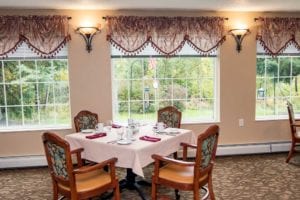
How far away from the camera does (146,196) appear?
11.9ft

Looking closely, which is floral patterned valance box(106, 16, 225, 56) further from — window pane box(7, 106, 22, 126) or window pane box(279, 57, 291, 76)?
window pane box(7, 106, 22, 126)

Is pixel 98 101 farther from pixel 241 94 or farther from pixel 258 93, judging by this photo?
pixel 258 93

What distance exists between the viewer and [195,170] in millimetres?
2854

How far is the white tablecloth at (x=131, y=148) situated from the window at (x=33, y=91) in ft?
4.41

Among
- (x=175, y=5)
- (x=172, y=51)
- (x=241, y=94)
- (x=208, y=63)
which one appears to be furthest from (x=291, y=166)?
(x=175, y=5)

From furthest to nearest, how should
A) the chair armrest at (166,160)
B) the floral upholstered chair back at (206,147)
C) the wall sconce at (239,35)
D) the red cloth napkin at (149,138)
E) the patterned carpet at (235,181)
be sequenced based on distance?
the wall sconce at (239,35), the patterned carpet at (235,181), the red cloth napkin at (149,138), the chair armrest at (166,160), the floral upholstered chair back at (206,147)

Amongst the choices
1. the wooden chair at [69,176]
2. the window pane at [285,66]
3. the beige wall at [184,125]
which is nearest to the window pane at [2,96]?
the beige wall at [184,125]

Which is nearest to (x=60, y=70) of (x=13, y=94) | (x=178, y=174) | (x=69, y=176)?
(x=13, y=94)

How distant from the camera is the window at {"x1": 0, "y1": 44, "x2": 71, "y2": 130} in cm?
470

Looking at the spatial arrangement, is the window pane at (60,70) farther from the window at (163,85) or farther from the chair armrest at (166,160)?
the chair armrest at (166,160)

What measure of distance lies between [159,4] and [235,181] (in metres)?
2.59

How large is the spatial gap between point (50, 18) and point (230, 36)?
279 cm

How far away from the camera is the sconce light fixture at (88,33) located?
180 inches

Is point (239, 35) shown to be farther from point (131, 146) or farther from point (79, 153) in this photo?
point (79, 153)
